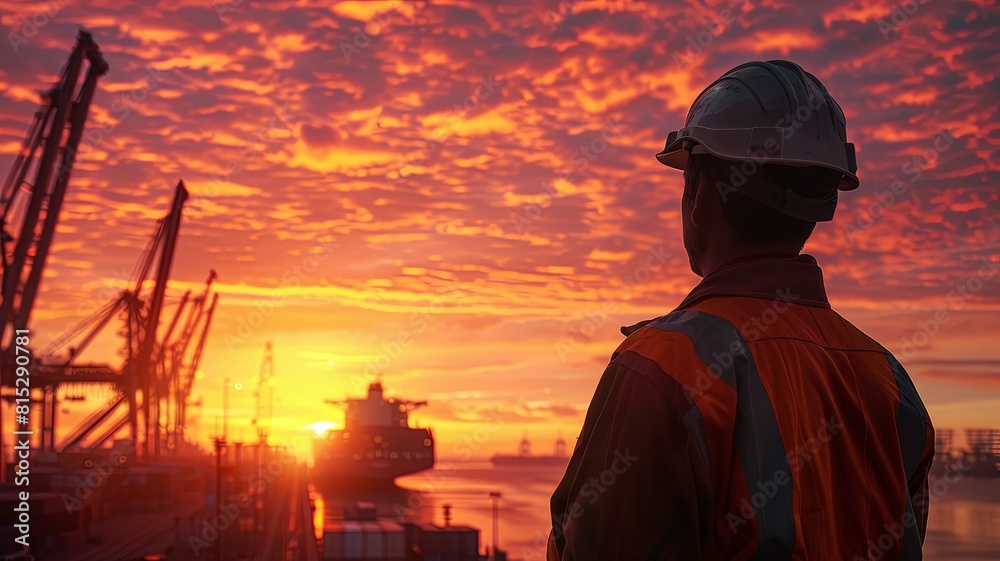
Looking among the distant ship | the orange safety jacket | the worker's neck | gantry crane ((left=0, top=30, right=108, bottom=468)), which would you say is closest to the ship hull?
the distant ship

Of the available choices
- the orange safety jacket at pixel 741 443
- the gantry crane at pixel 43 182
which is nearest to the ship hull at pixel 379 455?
the gantry crane at pixel 43 182

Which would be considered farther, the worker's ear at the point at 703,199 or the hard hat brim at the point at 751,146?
the worker's ear at the point at 703,199

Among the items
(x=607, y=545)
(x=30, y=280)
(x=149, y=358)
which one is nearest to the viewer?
(x=607, y=545)

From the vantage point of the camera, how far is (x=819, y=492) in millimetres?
1841

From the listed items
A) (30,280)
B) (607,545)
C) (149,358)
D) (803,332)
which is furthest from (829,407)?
(149,358)

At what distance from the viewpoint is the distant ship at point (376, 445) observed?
102875mm

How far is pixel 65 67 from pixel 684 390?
5700 cm

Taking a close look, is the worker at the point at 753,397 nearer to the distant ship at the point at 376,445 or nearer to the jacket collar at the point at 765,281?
the jacket collar at the point at 765,281

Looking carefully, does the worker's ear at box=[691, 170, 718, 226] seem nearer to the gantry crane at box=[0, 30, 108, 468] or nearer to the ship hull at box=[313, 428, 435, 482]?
the gantry crane at box=[0, 30, 108, 468]

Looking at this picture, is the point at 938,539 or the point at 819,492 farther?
the point at 938,539

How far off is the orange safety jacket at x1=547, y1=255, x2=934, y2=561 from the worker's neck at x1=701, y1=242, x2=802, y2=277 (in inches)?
2.0

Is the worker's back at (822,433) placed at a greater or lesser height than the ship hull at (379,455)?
greater

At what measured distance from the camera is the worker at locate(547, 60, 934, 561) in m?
1.71

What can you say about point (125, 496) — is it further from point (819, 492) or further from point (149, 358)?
point (819, 492)
